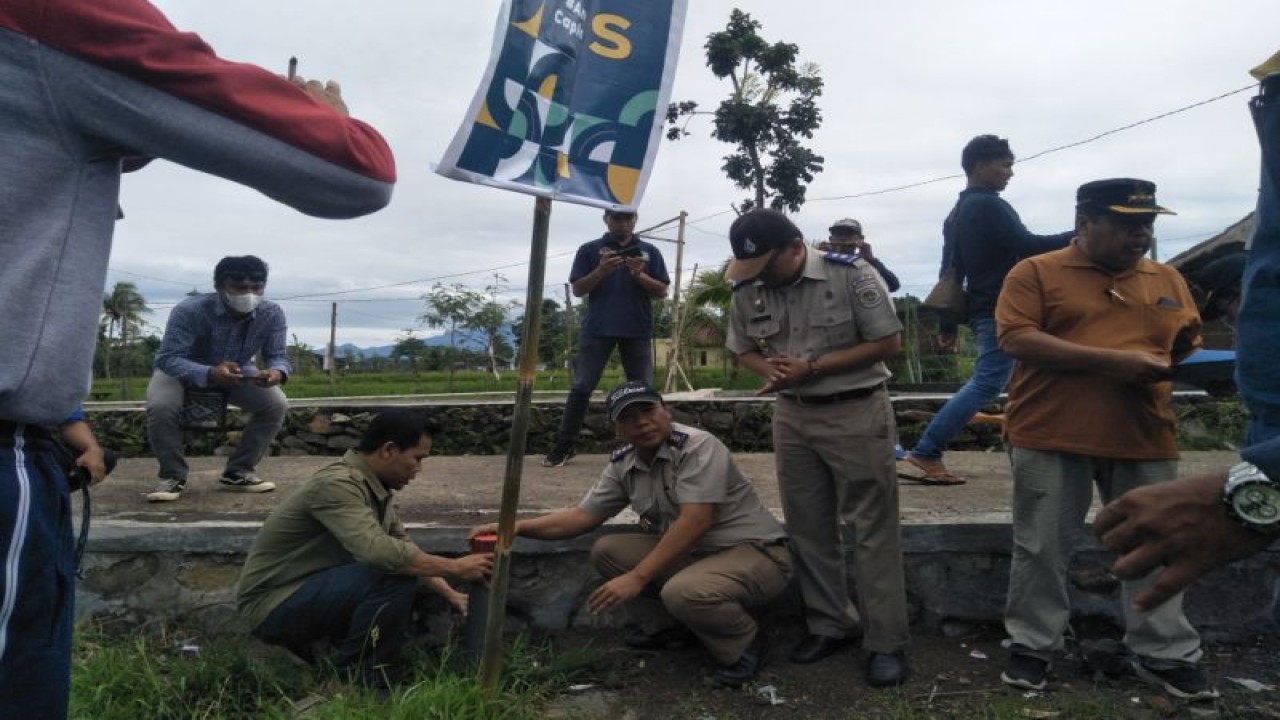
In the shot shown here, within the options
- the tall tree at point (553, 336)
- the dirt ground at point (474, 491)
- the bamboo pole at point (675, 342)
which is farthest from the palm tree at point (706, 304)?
the tall tree at point (553, 336)

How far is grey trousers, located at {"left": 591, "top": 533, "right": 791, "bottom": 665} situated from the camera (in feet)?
10.6

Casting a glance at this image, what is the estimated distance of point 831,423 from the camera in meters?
3.36

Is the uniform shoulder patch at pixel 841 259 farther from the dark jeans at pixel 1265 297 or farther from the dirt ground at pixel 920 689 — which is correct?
the dark jeans at pixel 1265 297

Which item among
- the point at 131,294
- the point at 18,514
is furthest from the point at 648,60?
the point at 131,294

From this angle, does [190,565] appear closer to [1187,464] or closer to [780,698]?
[780,698]

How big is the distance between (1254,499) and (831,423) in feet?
6.85

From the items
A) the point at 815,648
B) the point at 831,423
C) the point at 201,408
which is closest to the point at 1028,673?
the point at 815,648

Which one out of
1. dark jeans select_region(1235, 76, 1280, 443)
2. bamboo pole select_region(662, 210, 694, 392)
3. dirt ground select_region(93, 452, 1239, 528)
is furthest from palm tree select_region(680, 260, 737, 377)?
dark jeans select_region(1235, 76, 1280, 443)

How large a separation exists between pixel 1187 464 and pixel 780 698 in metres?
3.70

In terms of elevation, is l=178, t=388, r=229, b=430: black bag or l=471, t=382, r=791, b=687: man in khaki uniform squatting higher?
l=178, t=388, r=229, b=430: black bag

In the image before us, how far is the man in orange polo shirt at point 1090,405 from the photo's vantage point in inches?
118

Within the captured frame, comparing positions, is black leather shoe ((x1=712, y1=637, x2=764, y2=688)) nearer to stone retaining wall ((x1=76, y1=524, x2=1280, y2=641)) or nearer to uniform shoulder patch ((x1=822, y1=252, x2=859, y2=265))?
stone retaining wall ((x1=76, y1=524, x2=1280, y2=641))

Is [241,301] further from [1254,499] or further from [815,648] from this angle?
[1254,499]

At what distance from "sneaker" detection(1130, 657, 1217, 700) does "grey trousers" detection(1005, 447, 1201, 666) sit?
38mm
